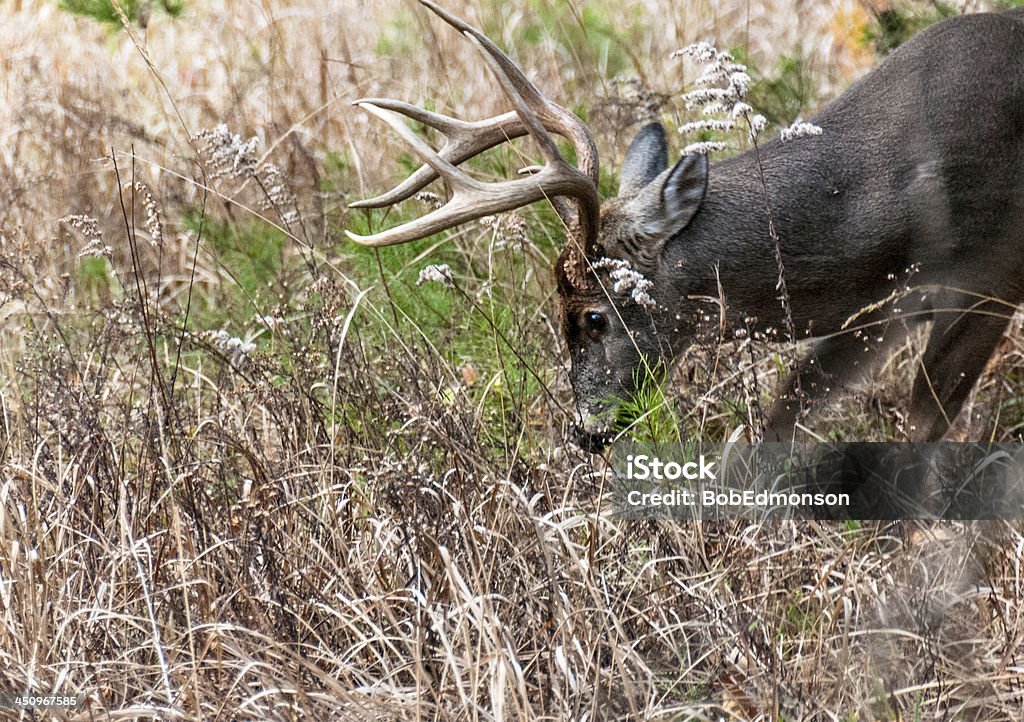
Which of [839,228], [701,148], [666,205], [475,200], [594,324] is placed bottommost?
[594,324]

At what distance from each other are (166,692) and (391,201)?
5.86 feet

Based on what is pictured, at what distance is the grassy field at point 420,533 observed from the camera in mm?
2996

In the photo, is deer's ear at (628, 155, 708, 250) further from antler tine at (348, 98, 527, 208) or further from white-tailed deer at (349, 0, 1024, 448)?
antler tine at (348, 98, 527, 208)

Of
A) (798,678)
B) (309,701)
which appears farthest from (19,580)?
(798,678)

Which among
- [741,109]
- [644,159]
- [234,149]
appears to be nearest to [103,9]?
[234,149]

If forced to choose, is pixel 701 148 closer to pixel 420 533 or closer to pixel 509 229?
pixel 509 229

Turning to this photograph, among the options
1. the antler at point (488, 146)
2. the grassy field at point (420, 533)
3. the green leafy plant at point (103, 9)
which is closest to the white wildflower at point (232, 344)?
the grassy field at point (420, 533)

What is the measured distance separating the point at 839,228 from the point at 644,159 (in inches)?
29.2

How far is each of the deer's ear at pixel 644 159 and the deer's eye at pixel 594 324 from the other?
1.54 feet

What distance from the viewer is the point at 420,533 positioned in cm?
343

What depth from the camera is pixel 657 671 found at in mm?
3113

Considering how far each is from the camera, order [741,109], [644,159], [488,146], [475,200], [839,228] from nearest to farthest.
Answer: [741,109], [475,200], [839,228], [488,146], [644,159]

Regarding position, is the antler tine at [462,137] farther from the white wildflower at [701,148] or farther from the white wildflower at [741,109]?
the white wildflower at [741,109]

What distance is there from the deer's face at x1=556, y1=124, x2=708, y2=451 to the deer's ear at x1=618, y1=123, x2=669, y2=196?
0.67ft
